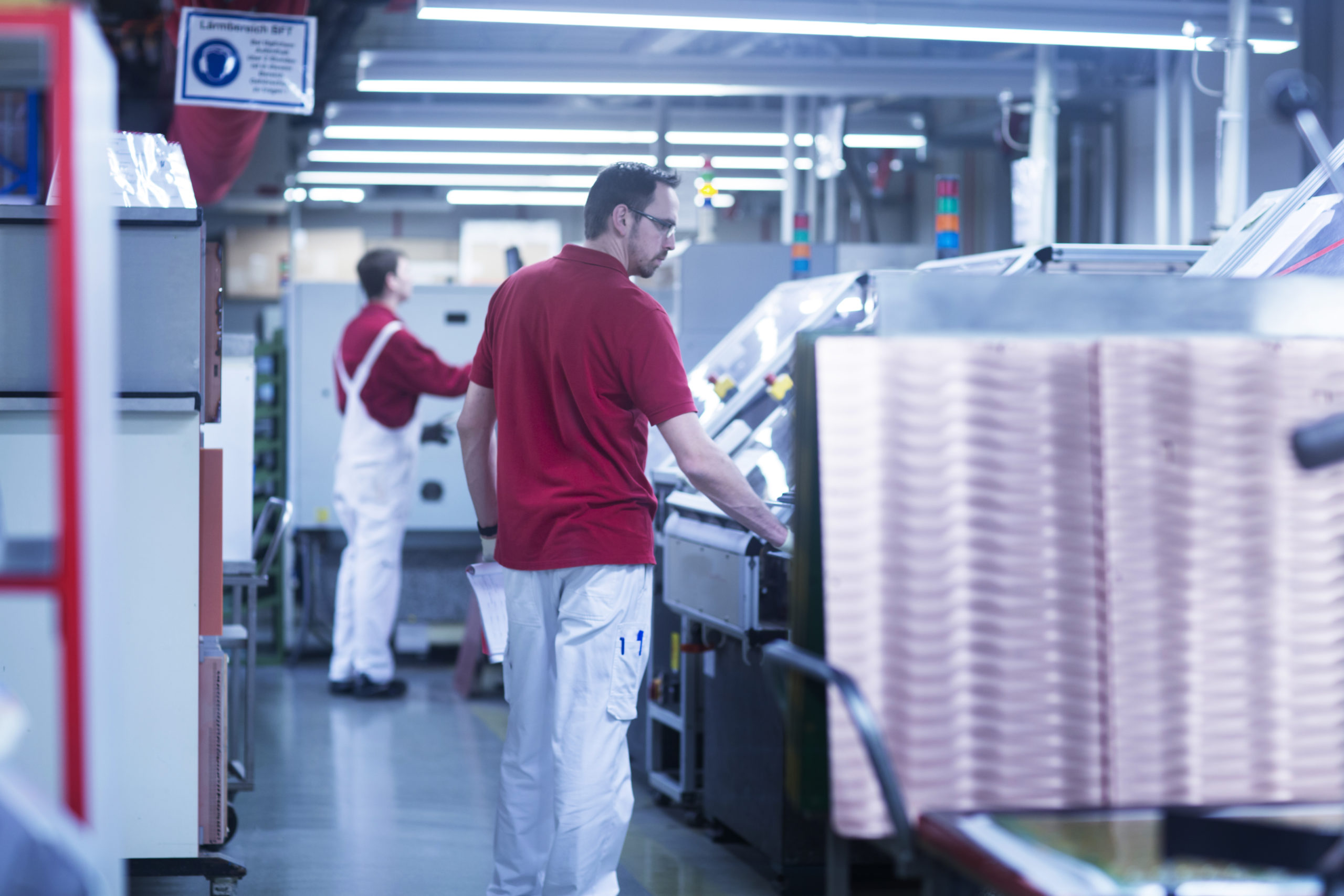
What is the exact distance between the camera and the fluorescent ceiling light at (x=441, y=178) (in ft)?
29.7

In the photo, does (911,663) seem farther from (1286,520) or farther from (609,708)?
(609,708)

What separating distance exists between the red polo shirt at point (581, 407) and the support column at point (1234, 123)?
8.84 ft

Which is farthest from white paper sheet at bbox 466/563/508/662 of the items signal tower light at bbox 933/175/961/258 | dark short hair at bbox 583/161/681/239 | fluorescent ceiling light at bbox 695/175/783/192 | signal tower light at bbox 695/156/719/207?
fluorescent ceiling light at bbox 695/175/783/192

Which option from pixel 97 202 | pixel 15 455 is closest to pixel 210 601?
pixel 15 455

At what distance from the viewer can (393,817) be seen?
3.87 meters

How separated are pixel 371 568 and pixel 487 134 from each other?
292cm

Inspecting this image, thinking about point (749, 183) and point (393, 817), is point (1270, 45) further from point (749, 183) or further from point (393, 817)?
point (749, 183)

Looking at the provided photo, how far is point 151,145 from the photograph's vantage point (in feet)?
9.62

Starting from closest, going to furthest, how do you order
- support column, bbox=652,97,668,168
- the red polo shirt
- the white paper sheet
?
the red polo shirt → the white paper sheet → support column, bbox=652,97,668,168

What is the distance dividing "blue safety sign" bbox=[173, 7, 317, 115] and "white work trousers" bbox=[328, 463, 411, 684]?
150cm

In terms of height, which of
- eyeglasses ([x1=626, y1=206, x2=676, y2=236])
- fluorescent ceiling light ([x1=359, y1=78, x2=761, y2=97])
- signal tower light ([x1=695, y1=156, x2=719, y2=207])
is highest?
fluorescent ceiling light ([x1=359, y1=78, x2=761, y2=97])

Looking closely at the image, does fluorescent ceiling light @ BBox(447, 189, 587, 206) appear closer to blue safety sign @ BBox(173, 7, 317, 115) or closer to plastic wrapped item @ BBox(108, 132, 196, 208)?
blue safety sign @ BBox(173, 7, 317, 115)

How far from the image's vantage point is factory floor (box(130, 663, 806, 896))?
3.30m

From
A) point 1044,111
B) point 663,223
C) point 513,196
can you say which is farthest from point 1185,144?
point 513,196
